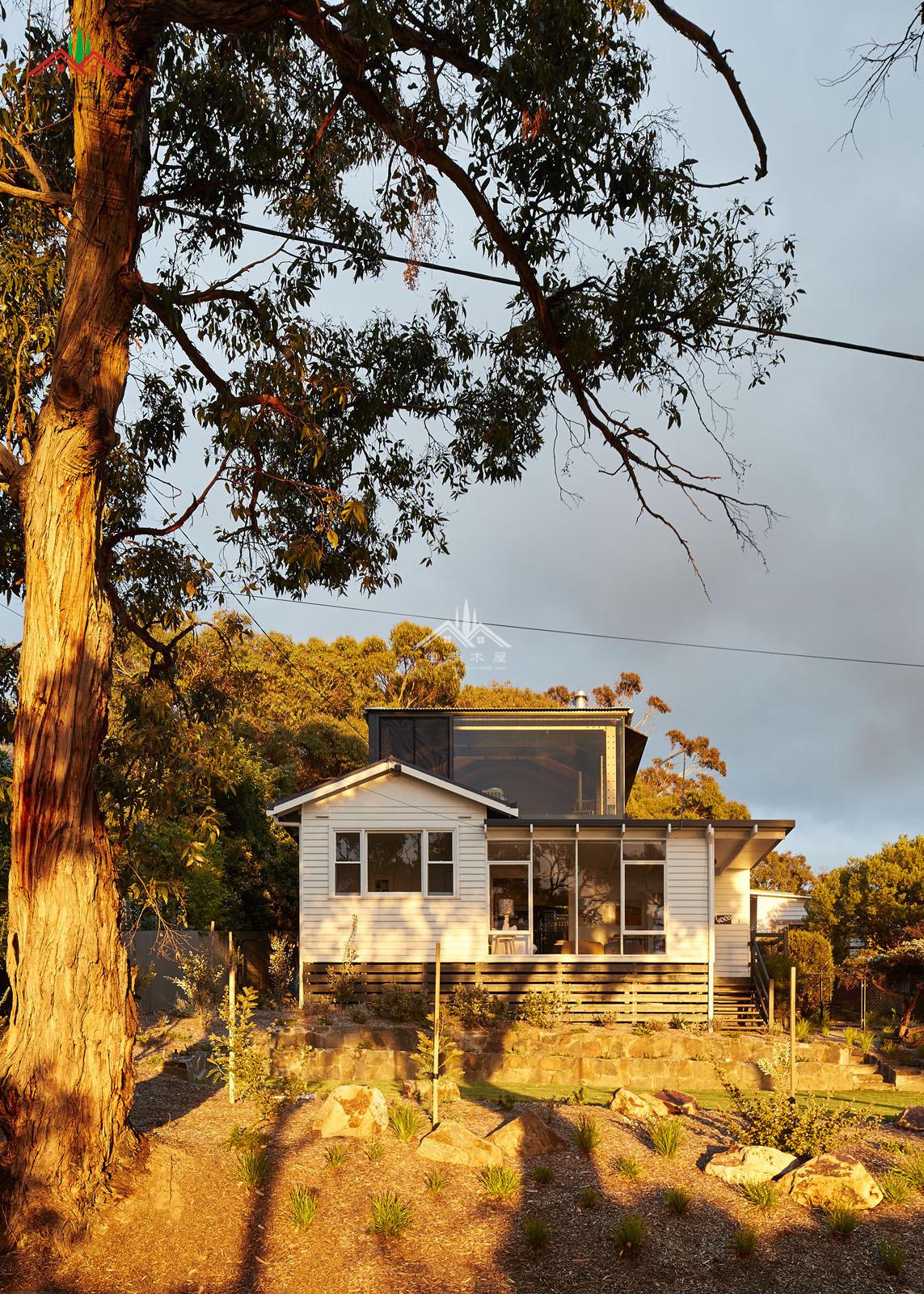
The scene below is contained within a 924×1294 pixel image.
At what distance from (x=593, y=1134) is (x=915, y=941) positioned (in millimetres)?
13419

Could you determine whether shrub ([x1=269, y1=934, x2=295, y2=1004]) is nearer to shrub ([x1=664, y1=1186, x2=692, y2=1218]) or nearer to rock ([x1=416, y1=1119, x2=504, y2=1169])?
rock ([x1=416, y1=1119, x2=504, y2=1169])

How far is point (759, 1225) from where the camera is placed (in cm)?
736

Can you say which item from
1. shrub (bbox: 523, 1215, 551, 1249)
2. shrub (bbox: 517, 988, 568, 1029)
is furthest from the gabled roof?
shrub (bbox: 523, 1215, 551, 1249)

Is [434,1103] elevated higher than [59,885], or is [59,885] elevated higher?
[59,885]

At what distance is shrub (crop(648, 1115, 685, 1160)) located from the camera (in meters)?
8.66

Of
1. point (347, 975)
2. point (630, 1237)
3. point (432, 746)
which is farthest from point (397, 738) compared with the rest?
point (630, 1237)

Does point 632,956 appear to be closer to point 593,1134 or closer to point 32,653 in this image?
point 593,1134

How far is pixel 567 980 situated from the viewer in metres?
21.2

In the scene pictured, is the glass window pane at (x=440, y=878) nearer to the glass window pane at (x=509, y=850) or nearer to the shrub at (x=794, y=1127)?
the glass window pane at (x=509, y=850)

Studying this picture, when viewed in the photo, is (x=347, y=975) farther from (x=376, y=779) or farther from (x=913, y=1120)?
(x=913, y=1120)

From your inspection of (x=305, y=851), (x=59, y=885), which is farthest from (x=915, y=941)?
(x=59, y=885)

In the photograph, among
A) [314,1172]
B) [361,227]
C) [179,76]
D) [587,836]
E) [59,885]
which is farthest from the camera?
[587,836]

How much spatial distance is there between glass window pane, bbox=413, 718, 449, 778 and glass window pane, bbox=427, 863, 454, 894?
116 inches

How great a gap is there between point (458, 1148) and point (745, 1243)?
7.27ft
